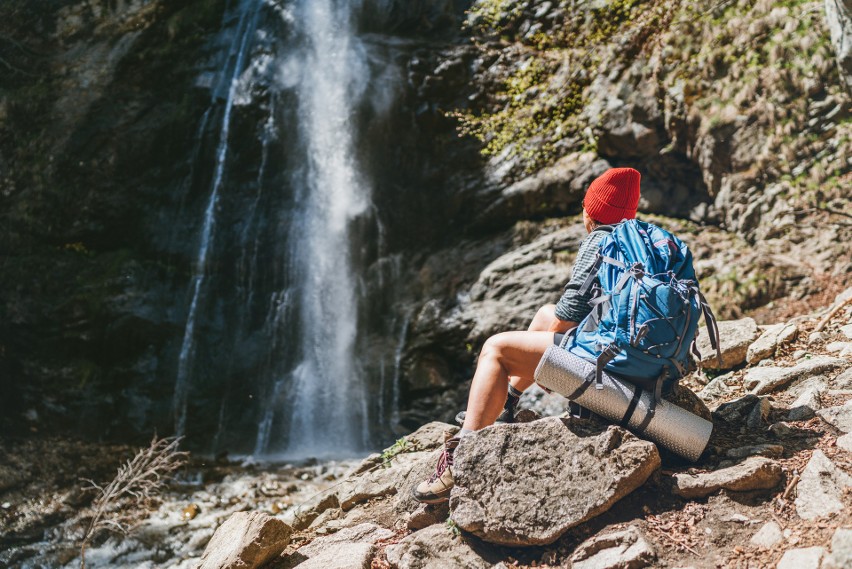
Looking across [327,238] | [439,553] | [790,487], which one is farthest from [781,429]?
[327,238]

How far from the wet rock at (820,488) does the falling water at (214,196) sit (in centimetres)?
912

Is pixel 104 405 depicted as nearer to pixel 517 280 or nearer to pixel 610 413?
pixel 517 280

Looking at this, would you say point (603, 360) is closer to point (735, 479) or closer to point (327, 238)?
point (735, 479)

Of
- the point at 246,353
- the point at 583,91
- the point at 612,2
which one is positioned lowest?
the point at 246,353

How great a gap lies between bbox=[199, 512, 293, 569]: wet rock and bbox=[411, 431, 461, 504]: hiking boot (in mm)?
887

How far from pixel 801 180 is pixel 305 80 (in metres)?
8.46

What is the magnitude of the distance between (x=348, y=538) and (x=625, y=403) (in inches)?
68.1

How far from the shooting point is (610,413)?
2.83 m

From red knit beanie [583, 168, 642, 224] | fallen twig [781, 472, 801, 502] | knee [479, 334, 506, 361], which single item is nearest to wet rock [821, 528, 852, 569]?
fallen twig [781, 472, 801, 502]

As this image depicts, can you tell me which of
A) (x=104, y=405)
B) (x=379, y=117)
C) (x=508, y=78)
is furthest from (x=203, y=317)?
(x=508, y=78)

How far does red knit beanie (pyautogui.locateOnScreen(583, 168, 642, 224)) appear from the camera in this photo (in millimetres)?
3065

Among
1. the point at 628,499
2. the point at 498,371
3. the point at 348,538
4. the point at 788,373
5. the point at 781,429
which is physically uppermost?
the point at 498,371

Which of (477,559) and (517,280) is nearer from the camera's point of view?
(477,559)

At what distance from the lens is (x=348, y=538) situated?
3412 mm
